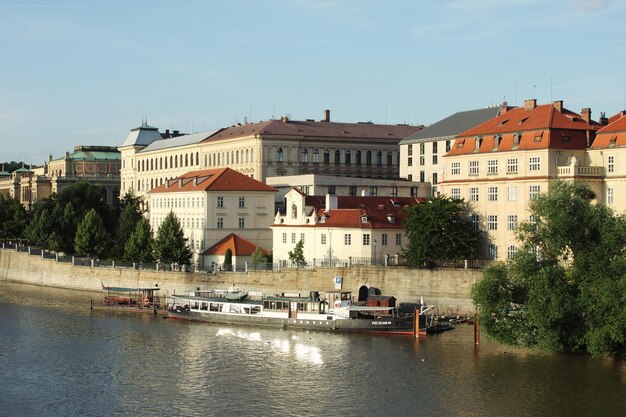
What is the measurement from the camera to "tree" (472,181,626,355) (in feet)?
204

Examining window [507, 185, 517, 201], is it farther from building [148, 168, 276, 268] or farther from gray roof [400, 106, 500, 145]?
building [148, 168, 276, 268]

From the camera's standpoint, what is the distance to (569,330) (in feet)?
209

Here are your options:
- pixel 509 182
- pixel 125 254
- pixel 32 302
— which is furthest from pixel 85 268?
pixel 509 182

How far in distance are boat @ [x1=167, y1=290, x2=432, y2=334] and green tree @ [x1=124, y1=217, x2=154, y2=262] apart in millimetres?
22234

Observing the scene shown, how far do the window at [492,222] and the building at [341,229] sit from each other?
7.87 meters

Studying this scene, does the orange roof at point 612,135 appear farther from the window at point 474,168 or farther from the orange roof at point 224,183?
the orange roof at point 224,183

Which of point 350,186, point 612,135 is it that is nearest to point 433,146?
point 350,186

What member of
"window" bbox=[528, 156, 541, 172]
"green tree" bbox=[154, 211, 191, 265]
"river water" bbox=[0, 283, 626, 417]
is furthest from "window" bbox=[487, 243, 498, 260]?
"green tree" bbox=[154, 211, 191, 265]

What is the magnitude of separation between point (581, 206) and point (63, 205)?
8498 cm

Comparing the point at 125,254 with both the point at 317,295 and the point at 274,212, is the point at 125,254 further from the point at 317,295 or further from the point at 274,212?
the point at 317,295

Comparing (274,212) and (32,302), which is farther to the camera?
(274,212)

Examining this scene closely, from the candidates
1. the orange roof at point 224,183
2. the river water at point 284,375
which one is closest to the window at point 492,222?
the river water at point 284,375

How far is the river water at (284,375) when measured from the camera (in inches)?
2119

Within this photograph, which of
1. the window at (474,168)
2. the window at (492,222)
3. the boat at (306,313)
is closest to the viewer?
the boat at (306,313)
